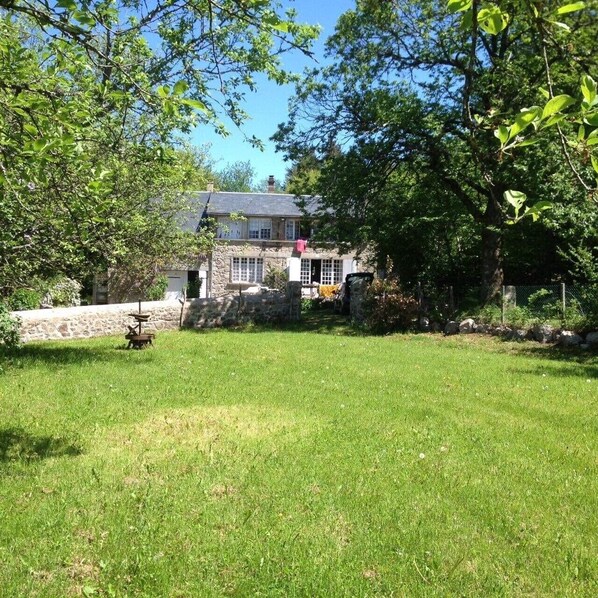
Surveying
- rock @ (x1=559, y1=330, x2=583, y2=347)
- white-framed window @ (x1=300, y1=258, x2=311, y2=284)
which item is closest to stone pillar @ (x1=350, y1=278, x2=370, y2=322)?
rock @ (x1=559, y1=330, x2=583, y2=347)

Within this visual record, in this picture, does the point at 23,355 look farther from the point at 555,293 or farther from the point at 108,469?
the point at 555,293

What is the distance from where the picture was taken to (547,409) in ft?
24.7

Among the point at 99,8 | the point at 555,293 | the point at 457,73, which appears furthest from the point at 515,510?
the point at 457,73

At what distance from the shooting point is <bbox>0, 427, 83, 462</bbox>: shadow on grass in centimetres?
520

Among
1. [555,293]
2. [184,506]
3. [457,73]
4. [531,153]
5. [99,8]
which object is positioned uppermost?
[457,73]

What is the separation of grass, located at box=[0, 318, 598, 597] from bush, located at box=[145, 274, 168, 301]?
20061mm

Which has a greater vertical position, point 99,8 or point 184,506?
point 99,8

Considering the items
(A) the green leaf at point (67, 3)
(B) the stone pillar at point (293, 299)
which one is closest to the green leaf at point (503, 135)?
(A) the green leaf at point (67, 3)

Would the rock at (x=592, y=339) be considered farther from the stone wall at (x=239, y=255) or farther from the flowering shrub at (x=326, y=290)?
the stone wall at (x=239, y=255)

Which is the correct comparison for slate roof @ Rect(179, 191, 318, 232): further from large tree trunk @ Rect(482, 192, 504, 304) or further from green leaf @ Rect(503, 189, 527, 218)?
green leaf @ Rect(503, 189, 527, 218)

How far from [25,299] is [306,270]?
2180 centimetres

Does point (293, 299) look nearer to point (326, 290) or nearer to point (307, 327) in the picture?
point (307, 327)

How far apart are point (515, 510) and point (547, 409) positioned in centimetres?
371

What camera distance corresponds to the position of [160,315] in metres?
17.9
